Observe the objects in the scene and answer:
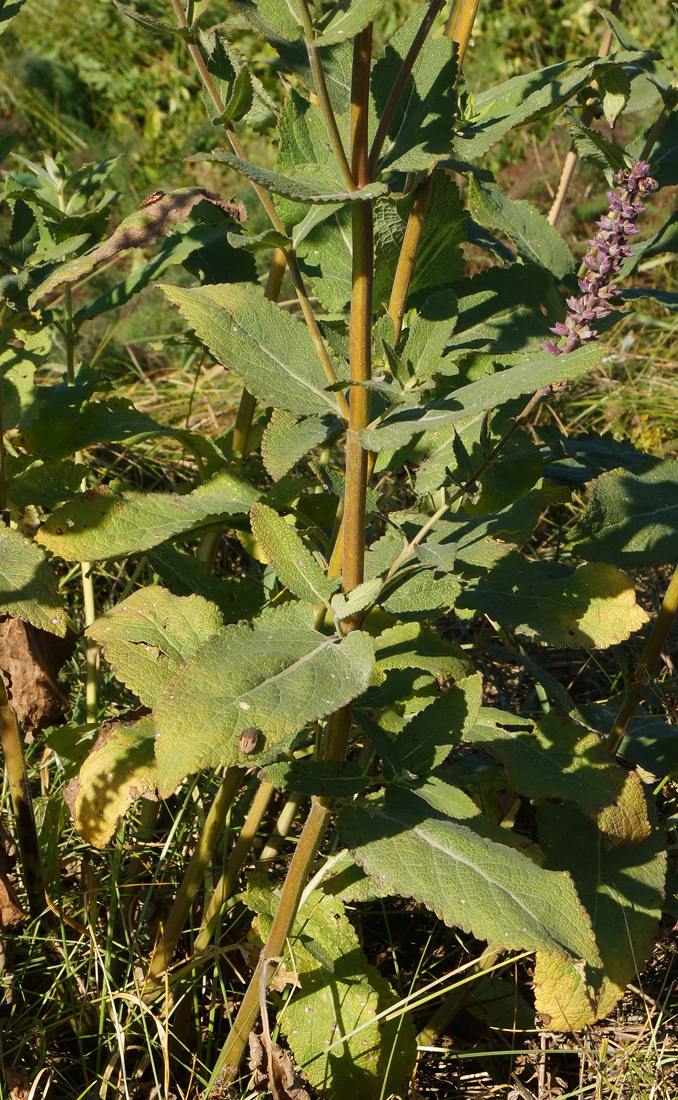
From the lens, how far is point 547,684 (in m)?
1.53

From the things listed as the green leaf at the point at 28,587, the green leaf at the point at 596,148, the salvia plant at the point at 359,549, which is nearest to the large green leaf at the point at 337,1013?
the salvia plant at the point at 359,549

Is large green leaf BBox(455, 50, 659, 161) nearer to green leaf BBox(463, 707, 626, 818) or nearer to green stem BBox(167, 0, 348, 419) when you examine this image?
green stem BBox(167, 0, 348, 419)

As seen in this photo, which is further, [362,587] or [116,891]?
[116,891]

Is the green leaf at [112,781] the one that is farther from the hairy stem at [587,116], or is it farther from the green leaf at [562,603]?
the hairy stem at [587,116]

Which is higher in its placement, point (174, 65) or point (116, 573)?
point (174, 65)

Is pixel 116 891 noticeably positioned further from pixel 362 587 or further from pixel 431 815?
pixel 362 587

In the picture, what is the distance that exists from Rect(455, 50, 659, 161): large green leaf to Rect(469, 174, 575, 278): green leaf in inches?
4.0

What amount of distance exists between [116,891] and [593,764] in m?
0.79

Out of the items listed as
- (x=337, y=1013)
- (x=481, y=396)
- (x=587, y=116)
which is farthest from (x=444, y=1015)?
(x=587, y=116)

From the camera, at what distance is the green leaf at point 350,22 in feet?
2.89

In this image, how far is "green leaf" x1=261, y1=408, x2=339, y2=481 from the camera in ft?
3.53

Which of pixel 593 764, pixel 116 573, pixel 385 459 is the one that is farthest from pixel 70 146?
pixel 593 764

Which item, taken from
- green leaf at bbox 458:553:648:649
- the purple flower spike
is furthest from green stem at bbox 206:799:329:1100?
the purple flower spike

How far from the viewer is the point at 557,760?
1.38 m
